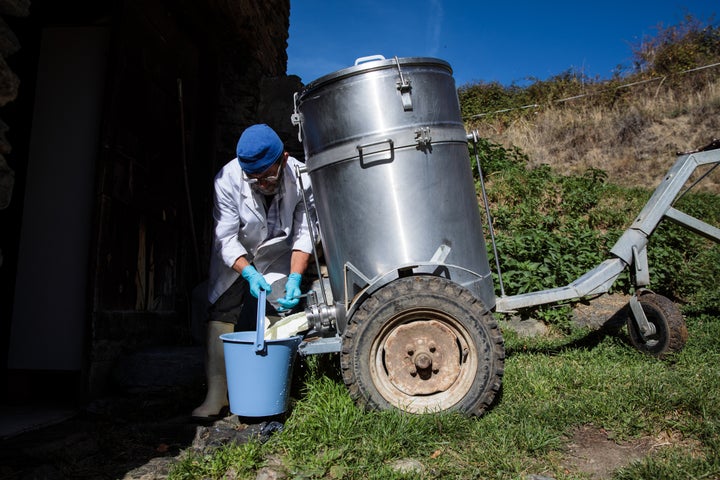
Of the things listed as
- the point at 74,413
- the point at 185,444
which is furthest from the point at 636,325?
the point at 74,413

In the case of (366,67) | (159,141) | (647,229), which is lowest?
(647,229)

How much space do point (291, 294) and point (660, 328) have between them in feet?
7.85

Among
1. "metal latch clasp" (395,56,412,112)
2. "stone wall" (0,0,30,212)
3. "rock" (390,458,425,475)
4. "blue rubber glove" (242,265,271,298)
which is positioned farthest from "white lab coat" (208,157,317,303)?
"rock" (390,458,425,475)

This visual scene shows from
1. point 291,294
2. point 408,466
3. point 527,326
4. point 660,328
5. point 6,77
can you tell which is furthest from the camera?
point 527,326

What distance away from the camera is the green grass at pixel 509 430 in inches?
78.1

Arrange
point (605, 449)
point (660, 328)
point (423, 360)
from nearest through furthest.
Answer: point (605, 449) < point (423, 360) < point (660, 328)

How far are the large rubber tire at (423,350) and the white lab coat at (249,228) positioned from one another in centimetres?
86

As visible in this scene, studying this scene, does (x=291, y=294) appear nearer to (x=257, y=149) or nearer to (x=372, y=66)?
(x=257, y=149)

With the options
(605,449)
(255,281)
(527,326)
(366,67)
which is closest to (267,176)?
(255,281)

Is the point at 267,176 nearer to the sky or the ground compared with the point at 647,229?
nearer to the sky

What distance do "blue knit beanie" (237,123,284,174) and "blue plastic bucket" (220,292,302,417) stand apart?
0.79 m

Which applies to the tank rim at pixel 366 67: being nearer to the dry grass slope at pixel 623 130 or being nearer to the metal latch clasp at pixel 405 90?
the metal latch clasp at pixel 405 90

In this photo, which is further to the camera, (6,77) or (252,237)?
(252,237)

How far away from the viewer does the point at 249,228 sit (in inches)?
122
